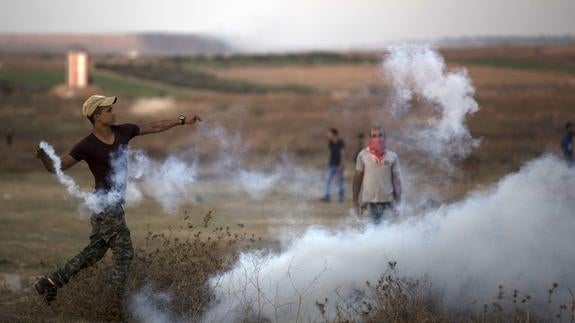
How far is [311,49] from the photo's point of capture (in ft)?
333

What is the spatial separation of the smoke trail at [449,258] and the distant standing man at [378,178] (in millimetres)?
1802

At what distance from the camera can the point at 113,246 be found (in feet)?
28.6

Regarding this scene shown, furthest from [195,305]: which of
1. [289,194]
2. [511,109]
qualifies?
[511,109]

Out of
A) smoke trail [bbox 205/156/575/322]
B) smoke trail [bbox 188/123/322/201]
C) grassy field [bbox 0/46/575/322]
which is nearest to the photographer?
smoke trail [bbox 205/156/575/322]

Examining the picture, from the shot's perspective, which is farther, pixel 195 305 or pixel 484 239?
pixel 484 239

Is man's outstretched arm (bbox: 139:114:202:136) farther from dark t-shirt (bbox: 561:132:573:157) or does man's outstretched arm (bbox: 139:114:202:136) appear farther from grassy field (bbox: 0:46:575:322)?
dark t-shirt (bbox: 561:132:573:157)

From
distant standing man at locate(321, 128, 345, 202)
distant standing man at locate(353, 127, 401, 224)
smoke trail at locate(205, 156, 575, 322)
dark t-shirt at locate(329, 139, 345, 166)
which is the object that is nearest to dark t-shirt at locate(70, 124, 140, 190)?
smoke trail at locate(205, 156, 575, 322)

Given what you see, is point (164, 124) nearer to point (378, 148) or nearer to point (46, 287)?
point (46, 287)

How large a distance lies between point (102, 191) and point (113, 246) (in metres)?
0.48

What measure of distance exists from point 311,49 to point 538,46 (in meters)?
24.3

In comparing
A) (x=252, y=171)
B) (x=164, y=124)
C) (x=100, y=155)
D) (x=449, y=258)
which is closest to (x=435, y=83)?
(x=449, y=258)

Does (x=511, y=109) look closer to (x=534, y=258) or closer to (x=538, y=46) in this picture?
(x=538, y=46)

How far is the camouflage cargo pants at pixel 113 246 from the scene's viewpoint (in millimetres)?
8680

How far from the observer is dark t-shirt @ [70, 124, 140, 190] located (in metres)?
8.66
